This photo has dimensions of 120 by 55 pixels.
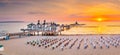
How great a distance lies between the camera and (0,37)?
36.3m

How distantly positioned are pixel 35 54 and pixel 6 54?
2.73 m

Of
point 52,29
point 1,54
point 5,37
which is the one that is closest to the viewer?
point 1,54

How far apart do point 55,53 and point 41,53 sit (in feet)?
4.57

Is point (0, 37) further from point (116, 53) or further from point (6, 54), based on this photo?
point (116, 53)

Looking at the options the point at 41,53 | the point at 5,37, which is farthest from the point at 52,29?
the point at 41,53

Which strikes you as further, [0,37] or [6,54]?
[0,37]

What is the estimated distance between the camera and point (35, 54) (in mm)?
19781

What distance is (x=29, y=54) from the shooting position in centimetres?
1973

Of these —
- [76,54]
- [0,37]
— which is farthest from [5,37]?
[76,54]

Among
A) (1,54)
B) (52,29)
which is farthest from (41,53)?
(52,29)

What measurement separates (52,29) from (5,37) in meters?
23.1

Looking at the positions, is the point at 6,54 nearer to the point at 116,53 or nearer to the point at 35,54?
the point at 35,54

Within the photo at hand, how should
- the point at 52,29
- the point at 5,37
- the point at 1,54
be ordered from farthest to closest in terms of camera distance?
the point at 52,29 < the point at 5,37 < the point at 1,54

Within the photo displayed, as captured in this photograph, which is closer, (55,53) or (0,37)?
(55,53)
